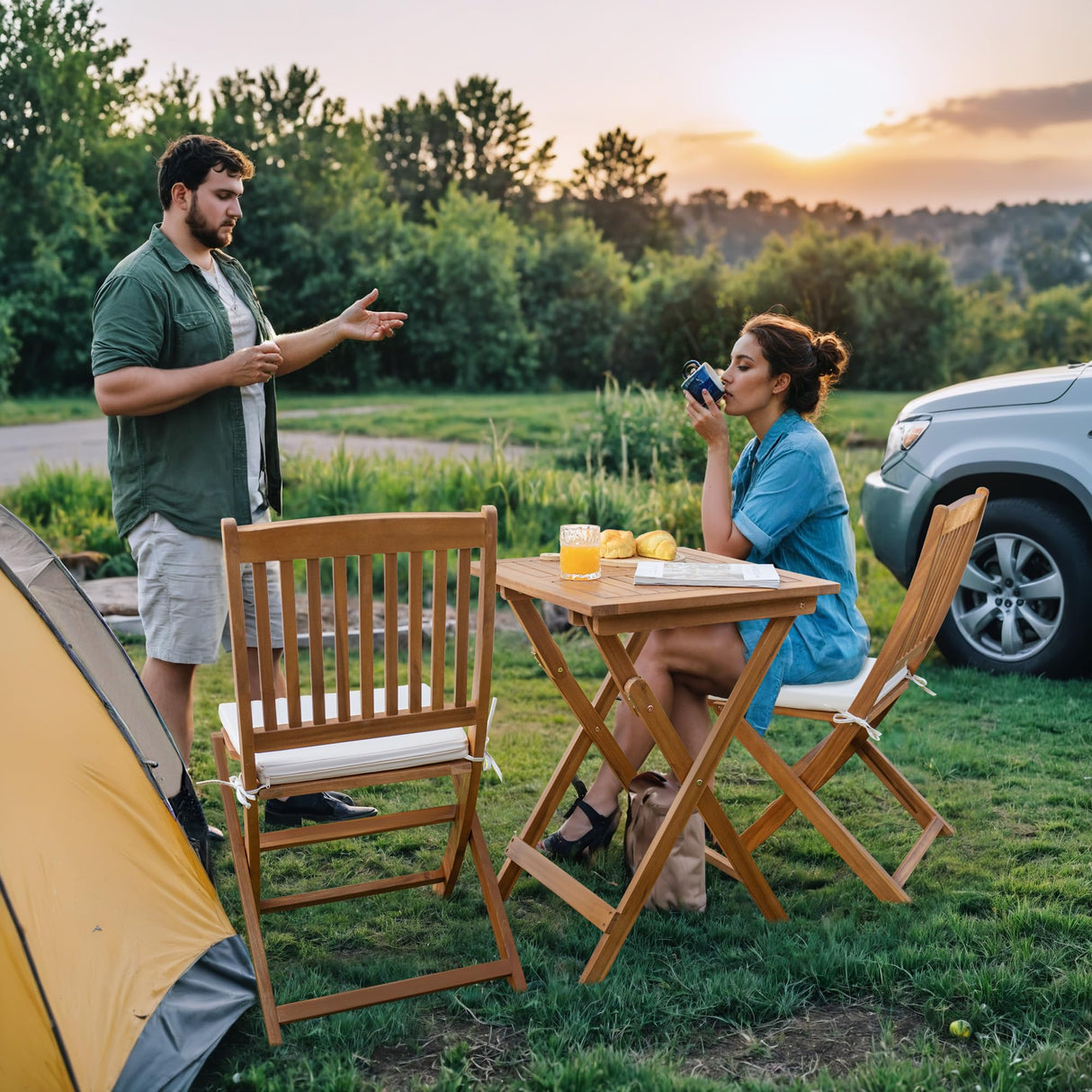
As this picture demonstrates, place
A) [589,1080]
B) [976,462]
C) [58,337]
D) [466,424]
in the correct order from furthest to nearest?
[58,337]
[466,424]
[976,462]
[589,1080]

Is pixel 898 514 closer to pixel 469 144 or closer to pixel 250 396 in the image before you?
pixel 250 396

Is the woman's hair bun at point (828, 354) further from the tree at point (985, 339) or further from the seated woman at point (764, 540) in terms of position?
the tree at point (985, 339)

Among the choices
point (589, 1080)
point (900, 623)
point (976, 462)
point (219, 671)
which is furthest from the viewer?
point (219, 671)

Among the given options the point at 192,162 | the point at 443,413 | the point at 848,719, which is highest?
the point at 192,162

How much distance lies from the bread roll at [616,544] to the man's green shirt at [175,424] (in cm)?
111

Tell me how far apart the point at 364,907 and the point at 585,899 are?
0.72 m

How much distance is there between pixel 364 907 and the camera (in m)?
3.25

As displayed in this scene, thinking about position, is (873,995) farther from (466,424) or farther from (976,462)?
(466,424)

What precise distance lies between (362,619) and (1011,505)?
3674 mm

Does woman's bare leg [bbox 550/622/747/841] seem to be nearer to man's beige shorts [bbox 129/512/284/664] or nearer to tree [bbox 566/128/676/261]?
man's beige shorts [bbox 129/512/284/664]

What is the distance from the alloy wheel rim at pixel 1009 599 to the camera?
519 cm

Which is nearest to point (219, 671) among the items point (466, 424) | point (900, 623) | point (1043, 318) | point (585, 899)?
point (585, 899)

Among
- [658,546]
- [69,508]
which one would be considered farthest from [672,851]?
[69,508]

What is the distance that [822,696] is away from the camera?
3199 millimetres
